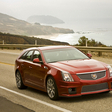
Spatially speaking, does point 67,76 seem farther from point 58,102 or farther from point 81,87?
point 58,102

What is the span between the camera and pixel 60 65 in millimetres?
8125

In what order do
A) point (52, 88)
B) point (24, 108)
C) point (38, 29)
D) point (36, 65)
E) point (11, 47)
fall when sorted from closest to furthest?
point (24, 108)
point (52, 88)
point (36, 65)
point (11, 47)
point (38, 29)

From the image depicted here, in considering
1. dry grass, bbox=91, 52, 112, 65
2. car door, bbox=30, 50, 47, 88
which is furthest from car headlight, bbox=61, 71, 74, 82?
dry grass, bbox=91, 52, 112, 65

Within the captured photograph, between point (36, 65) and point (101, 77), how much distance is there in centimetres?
209

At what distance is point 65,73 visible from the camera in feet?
25.3

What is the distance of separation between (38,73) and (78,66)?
4.49ft

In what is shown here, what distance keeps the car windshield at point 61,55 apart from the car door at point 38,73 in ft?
0.87

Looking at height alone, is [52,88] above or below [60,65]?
below

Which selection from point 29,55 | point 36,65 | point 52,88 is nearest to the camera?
point 52,88

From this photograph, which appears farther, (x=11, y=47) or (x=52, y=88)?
(x=11, y=47)

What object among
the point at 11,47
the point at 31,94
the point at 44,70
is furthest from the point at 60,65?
the point at 11,47

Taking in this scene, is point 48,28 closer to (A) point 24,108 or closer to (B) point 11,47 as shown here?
(B) point 11,47

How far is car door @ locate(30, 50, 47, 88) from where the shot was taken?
8531 millimetres

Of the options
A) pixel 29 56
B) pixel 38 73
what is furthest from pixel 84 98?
pixel 29 56
